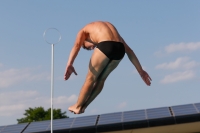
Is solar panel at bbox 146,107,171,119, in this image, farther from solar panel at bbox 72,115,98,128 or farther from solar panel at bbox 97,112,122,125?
solar panel at bbox 72,115,98,128

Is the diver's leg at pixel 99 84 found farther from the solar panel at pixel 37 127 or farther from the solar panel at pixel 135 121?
the solar panel at pixel 37 127

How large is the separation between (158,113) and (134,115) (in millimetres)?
1245

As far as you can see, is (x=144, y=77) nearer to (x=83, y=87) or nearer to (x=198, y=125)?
(x=83, y=87)

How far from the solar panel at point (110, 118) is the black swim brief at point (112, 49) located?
52.5 feet

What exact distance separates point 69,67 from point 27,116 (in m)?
62.0

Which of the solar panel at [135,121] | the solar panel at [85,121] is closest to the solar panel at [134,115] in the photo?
the solar panel at [135,121]

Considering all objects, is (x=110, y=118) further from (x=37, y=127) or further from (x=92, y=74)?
(x=92, y=74)

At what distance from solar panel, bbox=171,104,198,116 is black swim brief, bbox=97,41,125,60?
16.1m

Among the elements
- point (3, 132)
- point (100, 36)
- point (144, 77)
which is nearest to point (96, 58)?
point (100, 36)

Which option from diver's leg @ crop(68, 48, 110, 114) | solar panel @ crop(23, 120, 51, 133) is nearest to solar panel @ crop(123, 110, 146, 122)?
solar panel @ crop(23, 120, 51, 133)

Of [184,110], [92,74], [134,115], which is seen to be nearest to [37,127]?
[134,115]

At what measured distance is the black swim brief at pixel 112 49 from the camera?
6953mm

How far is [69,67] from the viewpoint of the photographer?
23.1 ft

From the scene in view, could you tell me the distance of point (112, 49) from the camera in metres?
6.96
